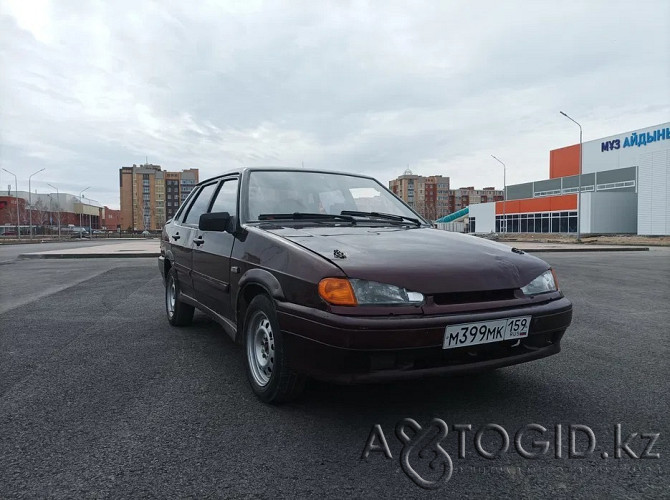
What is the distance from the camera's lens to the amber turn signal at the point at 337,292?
229 cm

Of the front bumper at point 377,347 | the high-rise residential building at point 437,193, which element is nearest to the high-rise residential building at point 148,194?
the high-rise residential building at point 437,193

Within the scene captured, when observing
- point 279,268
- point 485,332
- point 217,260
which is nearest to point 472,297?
point 485,332

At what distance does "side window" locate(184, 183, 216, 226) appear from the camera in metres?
4.39

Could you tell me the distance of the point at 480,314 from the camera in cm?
238

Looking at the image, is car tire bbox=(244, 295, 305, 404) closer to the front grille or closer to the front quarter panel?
the front quarter panel

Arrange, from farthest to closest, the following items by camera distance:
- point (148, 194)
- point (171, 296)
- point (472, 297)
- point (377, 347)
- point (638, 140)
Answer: point (148, 194) → point (638, 140) → point (171, 296) → point (472, 297) → point (377, 347)

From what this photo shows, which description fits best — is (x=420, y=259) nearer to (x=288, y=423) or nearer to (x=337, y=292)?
(x=337, y=292)

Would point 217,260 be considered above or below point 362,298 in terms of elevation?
above

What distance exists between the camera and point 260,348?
290 centimetres

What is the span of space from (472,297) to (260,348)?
1.36m

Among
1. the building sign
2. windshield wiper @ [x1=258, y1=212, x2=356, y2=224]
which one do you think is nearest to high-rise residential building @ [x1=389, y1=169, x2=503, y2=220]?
the building sign

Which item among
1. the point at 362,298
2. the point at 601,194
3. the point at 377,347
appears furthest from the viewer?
the point at 601,194

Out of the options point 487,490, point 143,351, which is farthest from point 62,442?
point 487,490

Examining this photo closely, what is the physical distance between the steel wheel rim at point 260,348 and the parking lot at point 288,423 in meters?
0.18
